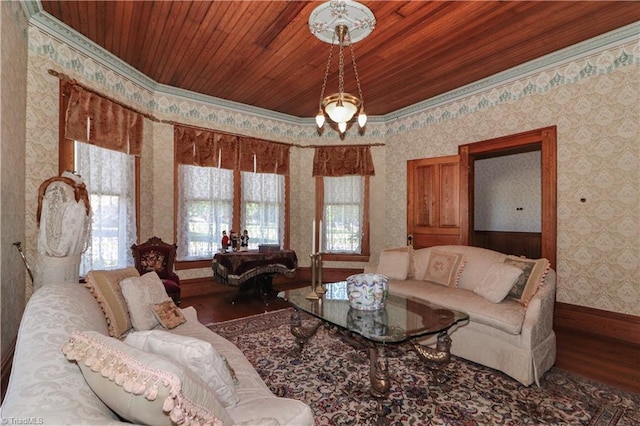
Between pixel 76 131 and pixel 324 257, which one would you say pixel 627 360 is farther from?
pixel 76 131

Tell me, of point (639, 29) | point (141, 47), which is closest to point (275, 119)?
point (141, 47)

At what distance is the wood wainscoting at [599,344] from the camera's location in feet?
8.23

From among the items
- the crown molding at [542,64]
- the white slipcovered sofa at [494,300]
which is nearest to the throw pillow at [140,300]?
the white slipcovered sofa at [494,300]

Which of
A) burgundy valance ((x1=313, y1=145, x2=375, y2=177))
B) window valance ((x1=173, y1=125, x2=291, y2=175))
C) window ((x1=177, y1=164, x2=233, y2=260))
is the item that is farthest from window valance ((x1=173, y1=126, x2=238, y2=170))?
burgundy valance ((x1=313, y1=145, x2=375, y2=177))

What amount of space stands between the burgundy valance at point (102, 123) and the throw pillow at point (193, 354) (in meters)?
3.09

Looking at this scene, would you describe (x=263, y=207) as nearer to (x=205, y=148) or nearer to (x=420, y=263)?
(x=205, y=148)

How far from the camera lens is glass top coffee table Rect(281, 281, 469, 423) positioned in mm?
1987

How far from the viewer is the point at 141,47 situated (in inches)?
138

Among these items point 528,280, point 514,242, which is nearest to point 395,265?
point 528,280

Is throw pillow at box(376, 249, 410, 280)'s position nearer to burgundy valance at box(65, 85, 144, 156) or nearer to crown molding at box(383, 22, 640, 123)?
crown molding at box(383, 22, 640, 123)

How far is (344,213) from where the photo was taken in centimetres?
588

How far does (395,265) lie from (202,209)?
10.0ft

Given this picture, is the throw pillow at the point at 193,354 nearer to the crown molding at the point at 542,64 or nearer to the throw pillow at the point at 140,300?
the throw pillow at the point at 140,300

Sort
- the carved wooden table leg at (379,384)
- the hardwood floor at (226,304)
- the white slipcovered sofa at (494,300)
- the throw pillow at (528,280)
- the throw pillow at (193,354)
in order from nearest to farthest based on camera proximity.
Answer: the throw pillow at (193,354) → the carved wooden table leg at (379,384) → the white slipcovered sofa at (494,300) → the throw pillow at (528,280) → the hardwood floor at (226,304)
